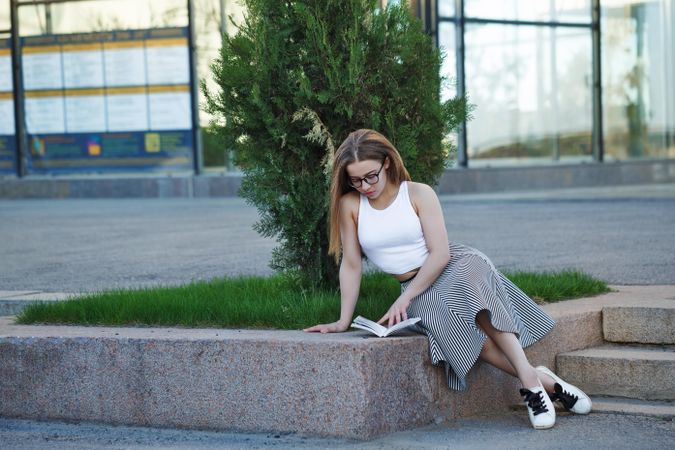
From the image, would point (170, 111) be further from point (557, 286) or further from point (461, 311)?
point (461, 311)

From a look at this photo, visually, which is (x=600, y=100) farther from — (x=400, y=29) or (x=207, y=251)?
(x=400, y=29)

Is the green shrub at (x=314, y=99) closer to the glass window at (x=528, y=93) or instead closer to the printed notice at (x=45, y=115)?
the glass window at (x=528, y=93)

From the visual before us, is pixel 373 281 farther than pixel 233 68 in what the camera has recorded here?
Yes

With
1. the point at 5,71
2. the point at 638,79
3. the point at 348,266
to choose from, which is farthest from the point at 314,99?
the point at 638,79

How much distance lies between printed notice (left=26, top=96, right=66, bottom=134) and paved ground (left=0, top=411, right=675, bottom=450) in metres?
15.9

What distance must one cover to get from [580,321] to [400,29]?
1.76 metres

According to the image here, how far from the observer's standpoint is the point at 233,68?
5.78m

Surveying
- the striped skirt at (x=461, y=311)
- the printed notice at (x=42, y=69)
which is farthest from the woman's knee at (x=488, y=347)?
the printed notice at (x=42, y=69)

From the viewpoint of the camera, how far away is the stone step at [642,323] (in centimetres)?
555

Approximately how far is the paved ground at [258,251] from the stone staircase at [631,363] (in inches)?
10.2

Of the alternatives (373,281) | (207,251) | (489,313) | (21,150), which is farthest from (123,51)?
(489,313)

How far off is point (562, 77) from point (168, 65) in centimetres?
714

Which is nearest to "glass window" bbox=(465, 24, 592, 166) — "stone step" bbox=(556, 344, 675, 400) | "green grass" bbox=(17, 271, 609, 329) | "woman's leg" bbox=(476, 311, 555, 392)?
"green grass" bbox=(17, 271, 609, 329)

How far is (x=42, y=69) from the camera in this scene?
2056cm
